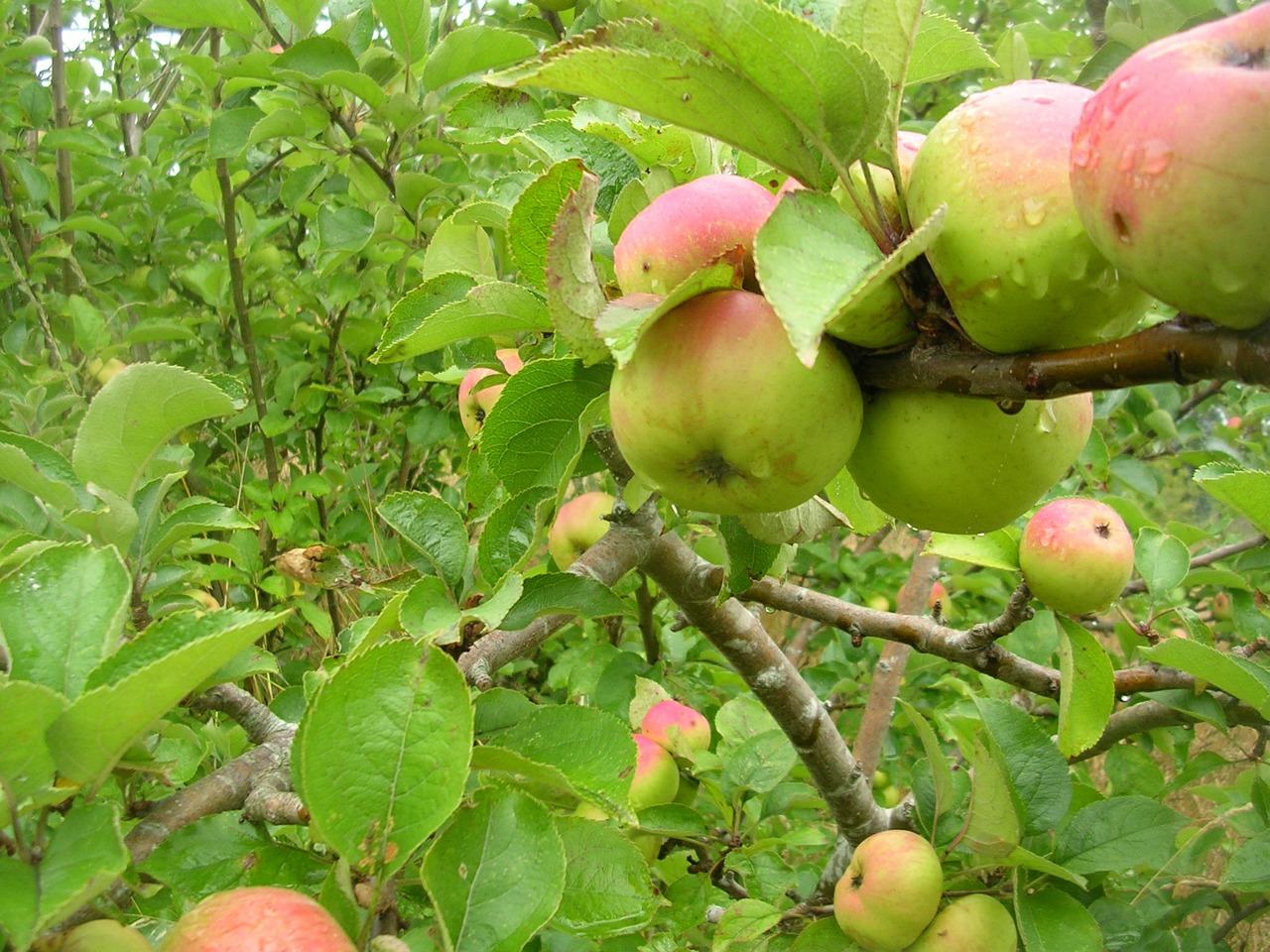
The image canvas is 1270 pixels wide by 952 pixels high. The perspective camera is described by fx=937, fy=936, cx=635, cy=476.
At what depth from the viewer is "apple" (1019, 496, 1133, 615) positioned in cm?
109

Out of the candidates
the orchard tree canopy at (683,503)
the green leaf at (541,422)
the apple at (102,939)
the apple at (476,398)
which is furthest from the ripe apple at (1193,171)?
the apple at (476,398)

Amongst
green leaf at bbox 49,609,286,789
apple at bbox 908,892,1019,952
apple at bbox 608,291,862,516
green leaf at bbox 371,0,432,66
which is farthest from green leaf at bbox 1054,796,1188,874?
green leaf at bbox 371,0,432,66

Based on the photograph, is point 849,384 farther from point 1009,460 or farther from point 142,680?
point 142,680

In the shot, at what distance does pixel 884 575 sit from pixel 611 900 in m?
1.98

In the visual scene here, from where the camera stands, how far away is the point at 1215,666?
959 mm

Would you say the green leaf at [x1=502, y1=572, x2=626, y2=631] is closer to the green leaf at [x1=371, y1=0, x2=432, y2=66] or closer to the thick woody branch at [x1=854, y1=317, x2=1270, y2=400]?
the thick woody branch at [x1=854, y1=317, x2=1270, y2=400]

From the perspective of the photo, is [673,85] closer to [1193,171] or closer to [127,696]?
[1193,171]

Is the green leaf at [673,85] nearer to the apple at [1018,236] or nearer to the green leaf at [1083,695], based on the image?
the apple at [1018,236]

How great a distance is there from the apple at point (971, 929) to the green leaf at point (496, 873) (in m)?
0.57

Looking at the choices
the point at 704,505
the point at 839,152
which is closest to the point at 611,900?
the point at 704,505

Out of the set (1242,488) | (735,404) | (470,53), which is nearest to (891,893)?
(1242,488)

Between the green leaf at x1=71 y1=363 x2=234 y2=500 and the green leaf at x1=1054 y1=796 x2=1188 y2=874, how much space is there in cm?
101

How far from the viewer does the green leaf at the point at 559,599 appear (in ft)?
2.66

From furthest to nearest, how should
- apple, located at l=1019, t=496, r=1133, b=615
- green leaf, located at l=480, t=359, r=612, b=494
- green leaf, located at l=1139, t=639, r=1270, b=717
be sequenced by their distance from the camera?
apple, located at l=1019, t=496, r=1133, b=615 → green leaf, located at l=1139, t=639, r=1270, b=717 → green leaf, located at l=480, t=359, r=612, b=494
